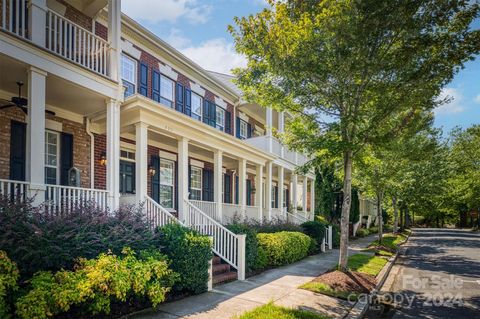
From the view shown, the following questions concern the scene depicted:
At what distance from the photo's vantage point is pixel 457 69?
8.52 meters

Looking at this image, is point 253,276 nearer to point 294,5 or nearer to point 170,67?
point 294,5

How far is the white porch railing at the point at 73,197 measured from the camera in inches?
261

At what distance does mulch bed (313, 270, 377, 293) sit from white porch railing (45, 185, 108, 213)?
5926 mm

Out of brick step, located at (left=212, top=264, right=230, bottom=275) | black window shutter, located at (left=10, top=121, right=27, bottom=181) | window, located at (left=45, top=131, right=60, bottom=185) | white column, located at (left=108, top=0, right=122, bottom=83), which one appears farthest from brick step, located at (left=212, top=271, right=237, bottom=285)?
white column, located at (left=108, top=0, right=122, bottom=83)

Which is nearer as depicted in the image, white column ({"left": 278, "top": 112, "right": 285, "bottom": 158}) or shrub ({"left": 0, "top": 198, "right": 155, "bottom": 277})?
shrub ({"left": 0, "top": 198, "right": 155, "bottom": 277})

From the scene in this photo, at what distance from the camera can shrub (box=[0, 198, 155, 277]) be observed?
4895mm

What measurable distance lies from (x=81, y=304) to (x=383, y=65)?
8707 millimetres

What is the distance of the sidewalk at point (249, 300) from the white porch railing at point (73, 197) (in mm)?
2695

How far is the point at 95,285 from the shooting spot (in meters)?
4.97

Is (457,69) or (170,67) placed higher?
(170,67)

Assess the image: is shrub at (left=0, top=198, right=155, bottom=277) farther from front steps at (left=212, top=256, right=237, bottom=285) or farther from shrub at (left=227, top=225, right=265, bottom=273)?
shrub at (left=227, top=225, right=265, bottom=273)

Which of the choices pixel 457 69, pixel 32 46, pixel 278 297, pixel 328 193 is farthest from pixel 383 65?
pixel 328 193

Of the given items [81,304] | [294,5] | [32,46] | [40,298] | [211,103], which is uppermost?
[294,5]

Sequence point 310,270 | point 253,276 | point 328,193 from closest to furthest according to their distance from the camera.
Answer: point 253,276
point 310,270
point 328,193
